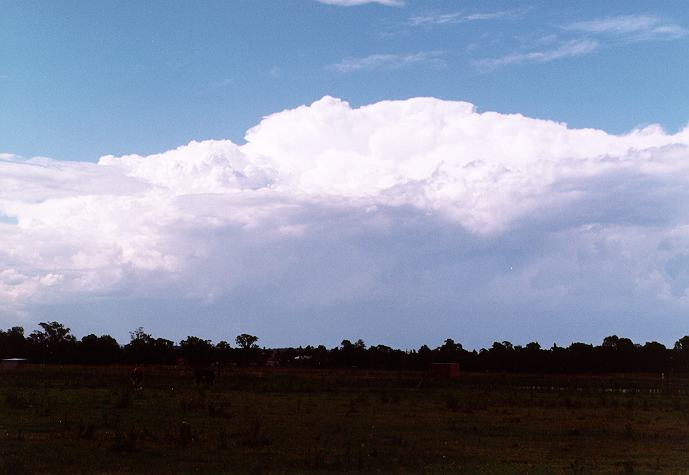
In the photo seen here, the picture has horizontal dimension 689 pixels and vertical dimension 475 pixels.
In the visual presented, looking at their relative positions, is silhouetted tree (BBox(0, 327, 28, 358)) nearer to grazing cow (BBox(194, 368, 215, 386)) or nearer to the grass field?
grazing cow (BBox(194, 368, 215, 386))

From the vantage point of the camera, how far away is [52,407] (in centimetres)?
3572

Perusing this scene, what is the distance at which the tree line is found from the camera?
435ft

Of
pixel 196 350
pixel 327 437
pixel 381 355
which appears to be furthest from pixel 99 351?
pixel 327 437

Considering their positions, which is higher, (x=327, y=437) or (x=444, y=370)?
(x=444, y=370)

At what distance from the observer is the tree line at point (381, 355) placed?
5221 inches

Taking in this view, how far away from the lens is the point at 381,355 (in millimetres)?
156375

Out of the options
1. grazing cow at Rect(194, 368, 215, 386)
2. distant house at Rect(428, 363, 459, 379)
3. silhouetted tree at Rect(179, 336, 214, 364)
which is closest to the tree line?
silhouetted tree at Rect(179, 336, 214, 364)

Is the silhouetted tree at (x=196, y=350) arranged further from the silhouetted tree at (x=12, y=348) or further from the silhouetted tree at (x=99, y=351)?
Answer: the silhouetted tree at (x=12, y=348)

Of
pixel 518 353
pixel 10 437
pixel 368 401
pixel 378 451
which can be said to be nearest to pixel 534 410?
pixel 368 401

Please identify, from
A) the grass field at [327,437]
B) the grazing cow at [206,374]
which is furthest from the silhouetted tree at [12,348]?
the grass field at [327,437]

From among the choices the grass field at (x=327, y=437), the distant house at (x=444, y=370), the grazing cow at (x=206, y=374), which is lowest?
the grass field at (x=327, y=437)

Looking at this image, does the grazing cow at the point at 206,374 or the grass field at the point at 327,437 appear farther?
the grazing cow at the point at 206,374

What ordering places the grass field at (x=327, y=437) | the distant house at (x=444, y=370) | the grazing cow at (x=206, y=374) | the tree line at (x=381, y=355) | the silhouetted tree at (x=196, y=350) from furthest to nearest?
the silhouetted tree at (x=196, y=350) → the tree line at (x=381, y=355) → the distant house at (x=444, y=370) → the grazing cow at (x=206, y=374) → the grass field at (x=327, y=437)

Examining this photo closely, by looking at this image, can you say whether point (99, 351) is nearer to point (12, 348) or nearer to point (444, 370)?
point (12, 348)
